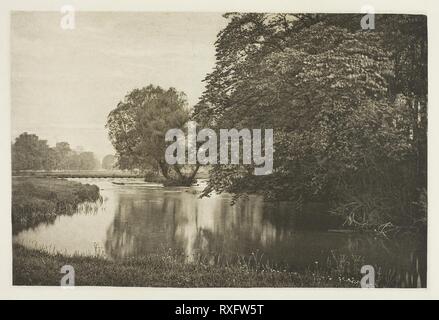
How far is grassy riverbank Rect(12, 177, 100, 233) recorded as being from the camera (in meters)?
4.68

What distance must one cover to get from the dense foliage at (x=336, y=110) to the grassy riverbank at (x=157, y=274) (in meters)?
0.58

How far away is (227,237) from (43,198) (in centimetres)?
146

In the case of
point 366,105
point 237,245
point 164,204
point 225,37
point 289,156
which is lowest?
point 237,245

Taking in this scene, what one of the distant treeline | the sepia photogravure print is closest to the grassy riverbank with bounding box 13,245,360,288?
the sepia photogravure print

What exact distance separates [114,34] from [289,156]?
5.38ft

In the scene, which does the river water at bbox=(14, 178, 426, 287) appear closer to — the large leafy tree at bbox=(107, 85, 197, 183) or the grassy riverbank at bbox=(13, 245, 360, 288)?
the grassy riverbank at bbox=(13, 245, 360, 288)

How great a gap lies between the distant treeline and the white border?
10 cm

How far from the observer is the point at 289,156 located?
4.68 metres

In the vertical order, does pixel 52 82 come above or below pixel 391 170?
above

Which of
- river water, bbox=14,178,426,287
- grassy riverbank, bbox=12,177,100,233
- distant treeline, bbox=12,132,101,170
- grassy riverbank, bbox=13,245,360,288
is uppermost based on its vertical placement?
distant treeline, bbox=12,132,101,170

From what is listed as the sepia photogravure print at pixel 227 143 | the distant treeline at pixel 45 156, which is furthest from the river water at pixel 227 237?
the distant treeline at pixel 45 156

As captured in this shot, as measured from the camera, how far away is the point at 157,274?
15.3 ft
